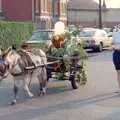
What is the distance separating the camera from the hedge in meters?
28.0

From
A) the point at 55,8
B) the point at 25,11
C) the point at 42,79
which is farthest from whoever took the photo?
the point at 55,8

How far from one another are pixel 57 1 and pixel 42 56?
186 ft

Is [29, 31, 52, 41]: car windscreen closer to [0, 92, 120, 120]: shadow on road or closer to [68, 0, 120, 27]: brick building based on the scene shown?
[0, 92, 120, 120]: shadow on road

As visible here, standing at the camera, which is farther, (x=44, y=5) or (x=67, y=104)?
(x=44, y=5)

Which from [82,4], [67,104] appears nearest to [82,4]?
[82,4]

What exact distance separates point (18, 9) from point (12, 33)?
28.2 metres

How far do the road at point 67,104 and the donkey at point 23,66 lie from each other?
36cm

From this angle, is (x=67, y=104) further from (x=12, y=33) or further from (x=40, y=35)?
(x=12, y=33)

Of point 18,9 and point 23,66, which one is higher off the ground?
point 18,9

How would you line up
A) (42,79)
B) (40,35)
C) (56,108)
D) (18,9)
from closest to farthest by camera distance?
1. (56,108)
2. (42,79)
3. (40,35)
4. (18,9)

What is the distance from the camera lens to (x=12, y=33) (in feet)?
100.0

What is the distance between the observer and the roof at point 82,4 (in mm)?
106438

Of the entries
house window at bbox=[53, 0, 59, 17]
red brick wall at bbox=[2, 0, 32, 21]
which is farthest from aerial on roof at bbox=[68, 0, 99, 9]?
red brick wall at bbox=[2, 0, 32, 21]

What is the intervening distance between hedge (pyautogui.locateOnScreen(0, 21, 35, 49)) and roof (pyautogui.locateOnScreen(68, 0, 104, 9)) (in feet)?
233
